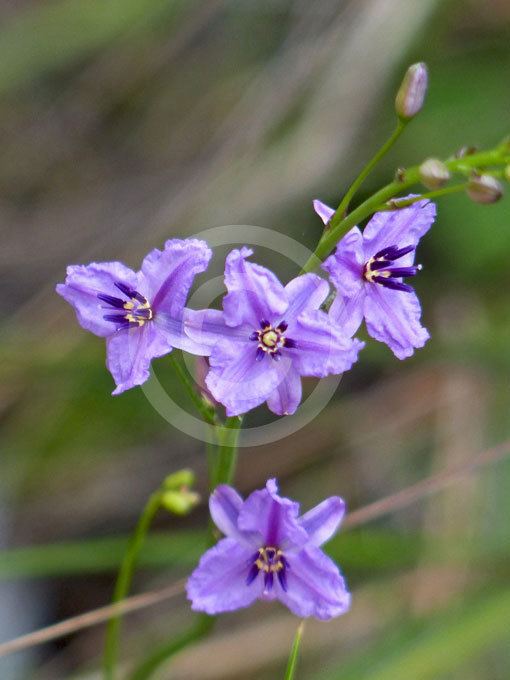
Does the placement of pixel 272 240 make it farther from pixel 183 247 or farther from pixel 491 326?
pixel 491 326

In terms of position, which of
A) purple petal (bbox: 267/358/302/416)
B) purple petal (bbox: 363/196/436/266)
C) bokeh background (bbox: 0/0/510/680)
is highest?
bokeh background (bbox: 0/0/510/680)

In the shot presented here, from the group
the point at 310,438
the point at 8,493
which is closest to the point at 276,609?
the point at 310,438

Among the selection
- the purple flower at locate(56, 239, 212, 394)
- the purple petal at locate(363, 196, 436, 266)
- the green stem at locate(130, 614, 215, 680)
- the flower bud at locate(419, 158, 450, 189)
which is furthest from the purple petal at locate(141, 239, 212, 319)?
the green stem at locate(130, 614, 215, 680)

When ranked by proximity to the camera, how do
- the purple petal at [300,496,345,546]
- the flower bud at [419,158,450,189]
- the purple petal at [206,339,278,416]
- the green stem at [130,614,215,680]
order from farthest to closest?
the green stem at [130,614,215,680] < the purple petal at [300,496,345,546] < the purple petal at [206,339,278,416] < the flower bud at [419,158,450,189]

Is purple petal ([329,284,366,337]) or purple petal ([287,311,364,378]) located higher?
purple petal ([329,284,366,337])

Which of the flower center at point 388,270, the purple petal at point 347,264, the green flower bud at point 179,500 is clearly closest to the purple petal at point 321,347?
the purple petal at point 347,264

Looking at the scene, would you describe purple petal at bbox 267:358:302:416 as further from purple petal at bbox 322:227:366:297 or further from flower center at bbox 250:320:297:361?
purple petal at bbox 322:227:366:297
